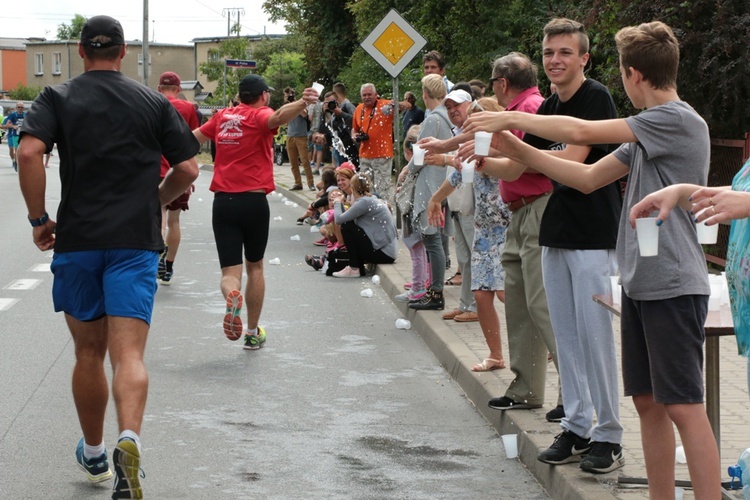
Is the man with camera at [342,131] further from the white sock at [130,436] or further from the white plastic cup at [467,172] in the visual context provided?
the white sock at [130,436]

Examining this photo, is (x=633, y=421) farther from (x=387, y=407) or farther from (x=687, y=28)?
Result: (x=687, y=28)

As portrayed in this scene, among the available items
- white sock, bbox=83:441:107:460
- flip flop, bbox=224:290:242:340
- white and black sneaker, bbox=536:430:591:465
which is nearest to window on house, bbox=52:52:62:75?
flip flop, bbox=224:290:242:340

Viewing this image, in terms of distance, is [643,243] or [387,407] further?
[387,407]

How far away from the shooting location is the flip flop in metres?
9.04

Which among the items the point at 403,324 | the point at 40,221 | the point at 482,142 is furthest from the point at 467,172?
the point at 403,324

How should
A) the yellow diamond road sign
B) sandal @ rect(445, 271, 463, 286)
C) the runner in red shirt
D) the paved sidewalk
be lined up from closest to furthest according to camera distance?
the paved sidewalk < the runner in red shirt < sandal @ rect(445, 271, 463, 286) < the yellow diamond road sign

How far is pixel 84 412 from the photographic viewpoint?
580 cm

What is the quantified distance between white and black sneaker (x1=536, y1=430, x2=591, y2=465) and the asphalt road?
0.18 meters

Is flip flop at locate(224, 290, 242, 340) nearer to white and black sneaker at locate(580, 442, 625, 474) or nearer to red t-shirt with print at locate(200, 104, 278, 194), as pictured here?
red t-shirt with print at locate(200, 104, 278, 194)

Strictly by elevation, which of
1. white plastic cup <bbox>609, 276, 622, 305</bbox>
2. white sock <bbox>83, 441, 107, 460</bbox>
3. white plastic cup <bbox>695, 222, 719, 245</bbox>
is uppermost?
white plastic cup <bbox>695, 222, 719, 245</bbox>

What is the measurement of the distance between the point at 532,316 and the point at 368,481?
53.0 inches

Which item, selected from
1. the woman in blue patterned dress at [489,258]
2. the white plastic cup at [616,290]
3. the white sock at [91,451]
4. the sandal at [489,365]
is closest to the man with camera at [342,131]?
the woman in blue patterned dress at [489,258]

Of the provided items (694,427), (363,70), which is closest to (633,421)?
(694,427)

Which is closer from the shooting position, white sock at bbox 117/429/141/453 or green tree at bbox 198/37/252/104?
white sock at bbox 117/429/141/453
